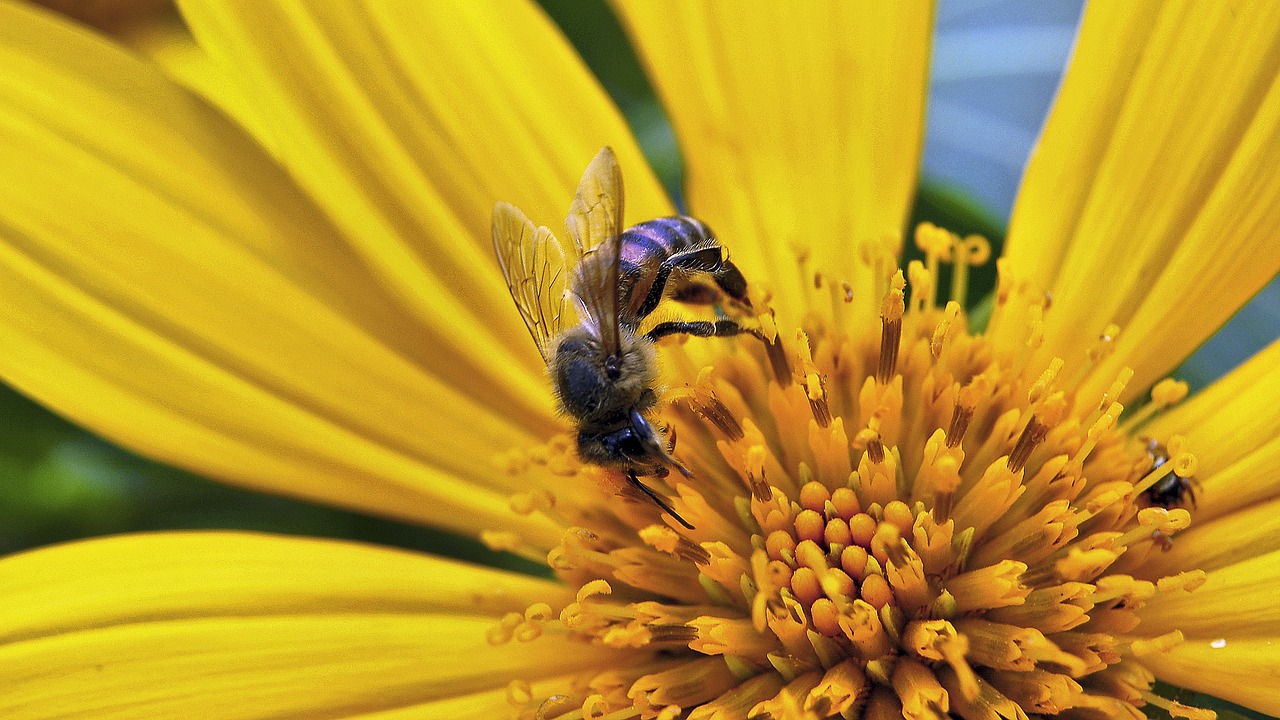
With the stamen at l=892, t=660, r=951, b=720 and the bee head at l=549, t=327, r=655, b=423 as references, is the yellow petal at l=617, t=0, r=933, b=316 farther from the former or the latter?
the stamen at l=892, t=660, r=951, b=720

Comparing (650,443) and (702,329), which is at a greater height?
(702,329)

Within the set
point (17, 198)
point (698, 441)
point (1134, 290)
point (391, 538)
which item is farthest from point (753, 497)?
point (17, 198)

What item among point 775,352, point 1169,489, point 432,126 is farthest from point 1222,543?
point 432,126

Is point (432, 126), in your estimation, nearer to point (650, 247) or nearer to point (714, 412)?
point (650, 247)

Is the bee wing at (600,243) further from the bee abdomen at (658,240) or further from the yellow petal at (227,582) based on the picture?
the yellow petal at (227,582)

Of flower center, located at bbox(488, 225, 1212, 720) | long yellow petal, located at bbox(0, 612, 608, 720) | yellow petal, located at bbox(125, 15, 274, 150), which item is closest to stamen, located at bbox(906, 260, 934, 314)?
flower center, located at bbox(488, 225, 1212, 720)

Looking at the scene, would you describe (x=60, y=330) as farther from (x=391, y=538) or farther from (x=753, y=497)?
(x=753, y=497)
